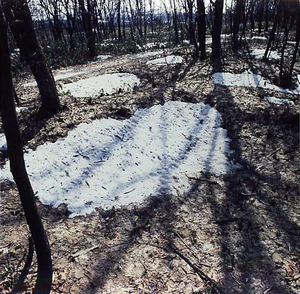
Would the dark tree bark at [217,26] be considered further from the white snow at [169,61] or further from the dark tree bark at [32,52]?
the dark tree bark at [32,52]

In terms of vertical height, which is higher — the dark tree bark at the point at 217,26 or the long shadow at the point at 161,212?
the dark tree bark at the point at 217,26

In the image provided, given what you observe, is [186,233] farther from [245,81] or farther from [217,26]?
[217,26]

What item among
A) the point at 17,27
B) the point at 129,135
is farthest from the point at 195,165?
the point at 17,27

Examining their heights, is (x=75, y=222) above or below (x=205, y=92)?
below

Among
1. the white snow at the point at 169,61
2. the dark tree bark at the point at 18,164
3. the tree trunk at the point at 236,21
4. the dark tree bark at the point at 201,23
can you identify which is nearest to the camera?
the dark tree bark at the point at 18,164

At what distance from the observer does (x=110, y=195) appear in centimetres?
437

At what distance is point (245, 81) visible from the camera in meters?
9.14

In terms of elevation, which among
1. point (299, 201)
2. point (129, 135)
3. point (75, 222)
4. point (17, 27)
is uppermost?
point (17, 27)

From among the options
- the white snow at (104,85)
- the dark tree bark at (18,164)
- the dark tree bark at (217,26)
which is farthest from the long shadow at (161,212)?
the dark tree bark at (217,26)

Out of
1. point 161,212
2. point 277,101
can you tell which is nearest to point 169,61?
point 277,101

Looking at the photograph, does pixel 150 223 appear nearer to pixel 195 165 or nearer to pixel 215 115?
pixel 195 165

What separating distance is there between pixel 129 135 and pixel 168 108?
1.67m

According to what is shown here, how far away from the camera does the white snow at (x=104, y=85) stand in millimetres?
7699

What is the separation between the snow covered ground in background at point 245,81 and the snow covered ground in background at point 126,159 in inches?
104
